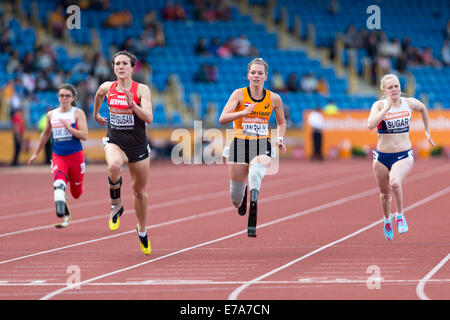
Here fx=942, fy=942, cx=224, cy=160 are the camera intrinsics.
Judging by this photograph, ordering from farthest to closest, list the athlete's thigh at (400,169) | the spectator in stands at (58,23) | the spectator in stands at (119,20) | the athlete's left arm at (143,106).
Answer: the spectator in stands at (119,20), the spectator in stands at (58,23), the athlete's thigh at (400,169), the athlete's left arm at (143,106)

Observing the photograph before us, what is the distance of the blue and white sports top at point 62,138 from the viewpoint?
480 inches

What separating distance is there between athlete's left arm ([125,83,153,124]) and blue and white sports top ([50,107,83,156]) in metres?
2.87

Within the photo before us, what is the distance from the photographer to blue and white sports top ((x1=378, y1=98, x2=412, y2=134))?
10781 millimetres

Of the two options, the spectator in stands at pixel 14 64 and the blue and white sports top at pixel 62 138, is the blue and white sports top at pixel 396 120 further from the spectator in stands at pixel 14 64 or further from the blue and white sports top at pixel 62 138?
the spectator in stands at pixel 14 64

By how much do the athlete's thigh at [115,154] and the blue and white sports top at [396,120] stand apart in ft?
10.2

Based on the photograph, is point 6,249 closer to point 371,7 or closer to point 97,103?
point 97,103

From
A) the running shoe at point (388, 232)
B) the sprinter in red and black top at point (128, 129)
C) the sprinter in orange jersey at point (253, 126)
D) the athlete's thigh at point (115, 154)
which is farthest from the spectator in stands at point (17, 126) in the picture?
the running shoe at point (388, 232)

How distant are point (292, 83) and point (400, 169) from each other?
21.3 meters

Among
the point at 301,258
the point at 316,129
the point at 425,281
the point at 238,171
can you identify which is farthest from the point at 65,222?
the point at 316,129

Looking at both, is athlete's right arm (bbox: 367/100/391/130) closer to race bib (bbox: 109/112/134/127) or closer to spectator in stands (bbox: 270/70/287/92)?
race bib (bbox: 109/112/134/127)

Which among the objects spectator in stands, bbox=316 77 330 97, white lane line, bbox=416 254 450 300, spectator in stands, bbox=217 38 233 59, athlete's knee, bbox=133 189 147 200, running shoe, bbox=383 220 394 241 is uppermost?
spectator in stands, bbox=217 38 233 59

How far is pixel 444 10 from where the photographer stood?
38094 mm

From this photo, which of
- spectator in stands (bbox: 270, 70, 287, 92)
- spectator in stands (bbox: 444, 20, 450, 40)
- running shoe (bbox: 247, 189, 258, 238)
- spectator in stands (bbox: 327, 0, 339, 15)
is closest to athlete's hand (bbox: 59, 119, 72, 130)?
running shoe (bbox: 247, 189, 258, 238)

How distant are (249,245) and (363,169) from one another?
587 inches
